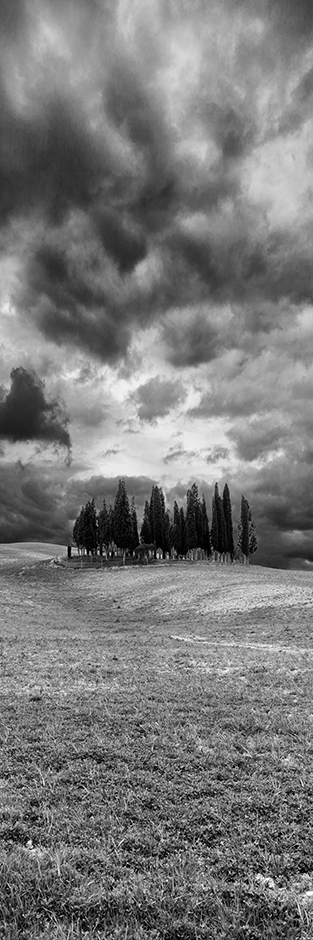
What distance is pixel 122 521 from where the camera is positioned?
100500mm

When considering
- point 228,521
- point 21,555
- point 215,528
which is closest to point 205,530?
point 215,528

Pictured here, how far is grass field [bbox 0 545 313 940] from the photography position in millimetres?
5059

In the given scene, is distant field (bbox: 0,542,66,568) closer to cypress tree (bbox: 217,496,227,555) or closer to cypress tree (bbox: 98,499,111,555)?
cypress tree (bbox: 98,499,111,555)

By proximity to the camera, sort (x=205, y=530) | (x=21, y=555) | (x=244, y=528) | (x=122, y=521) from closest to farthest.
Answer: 1. (x=122, y=521)
2. (x=205, y=530)
3. (x=21, y=555)
4. (x=244, y=528)

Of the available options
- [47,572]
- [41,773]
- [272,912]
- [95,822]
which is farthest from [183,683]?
[47,572]

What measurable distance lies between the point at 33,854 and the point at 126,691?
8027 millimetres

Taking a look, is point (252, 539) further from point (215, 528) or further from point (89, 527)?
point (89, 527)

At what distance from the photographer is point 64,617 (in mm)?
40344

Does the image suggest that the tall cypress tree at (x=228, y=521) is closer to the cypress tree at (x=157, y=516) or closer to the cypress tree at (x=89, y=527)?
the cypress tree at (x=157, y=516)

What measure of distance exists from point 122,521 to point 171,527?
18.3m

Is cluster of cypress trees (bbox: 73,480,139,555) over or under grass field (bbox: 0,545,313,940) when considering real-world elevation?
over

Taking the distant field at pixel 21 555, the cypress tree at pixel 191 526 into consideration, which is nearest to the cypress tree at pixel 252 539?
the cypress tree at pixel 191 526

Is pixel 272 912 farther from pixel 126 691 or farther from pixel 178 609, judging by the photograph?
pixel 178 609

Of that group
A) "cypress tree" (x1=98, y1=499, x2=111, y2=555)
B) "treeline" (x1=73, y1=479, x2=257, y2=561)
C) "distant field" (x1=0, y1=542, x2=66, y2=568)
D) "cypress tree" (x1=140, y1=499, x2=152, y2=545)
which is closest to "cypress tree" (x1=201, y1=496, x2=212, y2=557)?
"treeline" (x1=73, y1=479, x2=257, y2=561)
